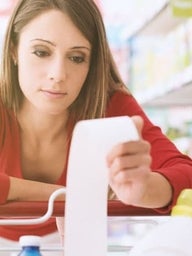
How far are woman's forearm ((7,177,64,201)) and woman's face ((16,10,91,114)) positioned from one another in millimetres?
392

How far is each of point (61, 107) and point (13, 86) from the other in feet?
0.46

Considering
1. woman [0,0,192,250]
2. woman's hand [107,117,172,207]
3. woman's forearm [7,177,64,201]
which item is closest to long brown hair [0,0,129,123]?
woman [0,0,192,250]

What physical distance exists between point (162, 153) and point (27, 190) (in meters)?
0.28

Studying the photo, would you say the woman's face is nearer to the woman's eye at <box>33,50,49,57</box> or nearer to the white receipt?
the woman's eye at <box>33,50,49,57</box>

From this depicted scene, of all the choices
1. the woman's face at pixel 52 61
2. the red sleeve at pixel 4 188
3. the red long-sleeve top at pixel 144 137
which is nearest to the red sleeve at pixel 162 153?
the red long-sleeve top at pixel 144 137

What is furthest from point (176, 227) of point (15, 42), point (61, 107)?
point (15, 42)

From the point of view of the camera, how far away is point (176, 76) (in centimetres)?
221

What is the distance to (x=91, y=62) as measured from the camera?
1.46 m

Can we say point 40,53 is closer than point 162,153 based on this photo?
No

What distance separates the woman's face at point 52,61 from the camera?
1395 millimetres

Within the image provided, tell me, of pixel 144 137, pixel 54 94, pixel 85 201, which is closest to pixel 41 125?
pixel 54 94

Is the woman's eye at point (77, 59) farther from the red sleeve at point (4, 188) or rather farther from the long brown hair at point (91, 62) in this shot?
the red sleeve at point (4, 188)

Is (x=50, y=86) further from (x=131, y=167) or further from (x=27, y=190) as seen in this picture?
(x=131, y=167)

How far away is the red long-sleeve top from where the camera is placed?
92 centimetres
